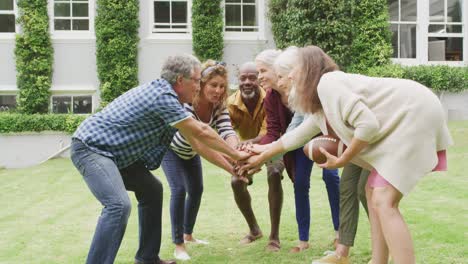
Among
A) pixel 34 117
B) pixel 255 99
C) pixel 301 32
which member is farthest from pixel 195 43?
pixel 255 99

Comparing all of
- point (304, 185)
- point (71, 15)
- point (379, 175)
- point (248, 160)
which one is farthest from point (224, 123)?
point (71, 15)

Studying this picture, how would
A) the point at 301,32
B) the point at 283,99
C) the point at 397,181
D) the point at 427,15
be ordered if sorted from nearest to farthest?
1. the point at 397,181
2. the point at 283,99
3. the point at 301,32
4. the point at 427,15

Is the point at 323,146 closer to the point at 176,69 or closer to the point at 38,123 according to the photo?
the point at 176,69

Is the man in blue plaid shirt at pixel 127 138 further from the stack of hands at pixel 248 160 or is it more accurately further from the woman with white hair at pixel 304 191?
the woman with white hair at pixel 304 191

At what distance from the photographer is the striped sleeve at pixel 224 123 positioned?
229 inches

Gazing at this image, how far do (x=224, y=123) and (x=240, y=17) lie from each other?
11.7 meters

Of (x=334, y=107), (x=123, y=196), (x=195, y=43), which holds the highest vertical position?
(x=195, y=43)

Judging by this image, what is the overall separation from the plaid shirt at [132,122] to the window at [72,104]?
12.6m

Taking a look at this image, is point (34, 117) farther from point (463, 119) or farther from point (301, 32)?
point (463, 119)

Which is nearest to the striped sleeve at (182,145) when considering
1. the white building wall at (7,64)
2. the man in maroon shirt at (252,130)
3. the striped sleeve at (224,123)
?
the striped sleeve at (224,123)

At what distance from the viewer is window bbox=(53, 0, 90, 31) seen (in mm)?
16781

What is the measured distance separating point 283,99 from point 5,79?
1278 cm

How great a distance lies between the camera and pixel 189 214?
19.8ft

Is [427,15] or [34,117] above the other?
[427,15]
